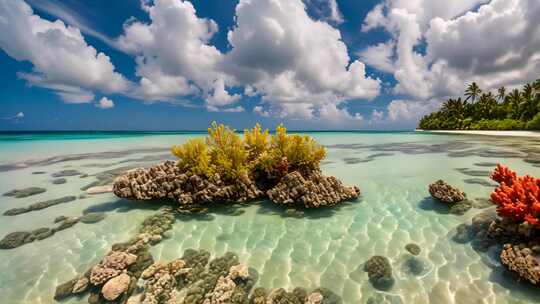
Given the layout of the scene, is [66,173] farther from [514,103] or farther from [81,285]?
[514,103]

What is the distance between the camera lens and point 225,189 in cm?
675

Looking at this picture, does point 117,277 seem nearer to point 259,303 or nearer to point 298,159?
point 259,303

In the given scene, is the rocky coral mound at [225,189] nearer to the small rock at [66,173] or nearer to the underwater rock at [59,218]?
the underwater rock at [59,218]

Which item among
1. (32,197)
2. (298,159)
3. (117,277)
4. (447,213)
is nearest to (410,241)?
(447,213)

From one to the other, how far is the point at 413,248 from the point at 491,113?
278 feet

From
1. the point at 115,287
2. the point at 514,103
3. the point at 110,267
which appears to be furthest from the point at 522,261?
the point at 514,103

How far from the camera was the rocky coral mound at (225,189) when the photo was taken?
6414 mm

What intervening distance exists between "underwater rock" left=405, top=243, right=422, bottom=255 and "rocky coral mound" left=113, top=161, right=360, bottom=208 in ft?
7.31

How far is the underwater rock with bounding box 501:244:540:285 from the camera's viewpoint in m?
3.25

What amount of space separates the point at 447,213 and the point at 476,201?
125 centimetres

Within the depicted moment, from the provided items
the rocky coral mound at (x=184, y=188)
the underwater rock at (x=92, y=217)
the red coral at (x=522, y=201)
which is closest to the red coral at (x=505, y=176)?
the red coral at (x=522, y=201)

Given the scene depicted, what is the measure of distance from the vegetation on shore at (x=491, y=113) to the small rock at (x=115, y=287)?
213 ft

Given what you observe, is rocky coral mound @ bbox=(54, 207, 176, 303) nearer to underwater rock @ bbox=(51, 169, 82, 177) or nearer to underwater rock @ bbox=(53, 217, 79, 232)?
underwater rock @ bbox=(53, 217, 79, 232)

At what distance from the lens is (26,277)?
3855mm
